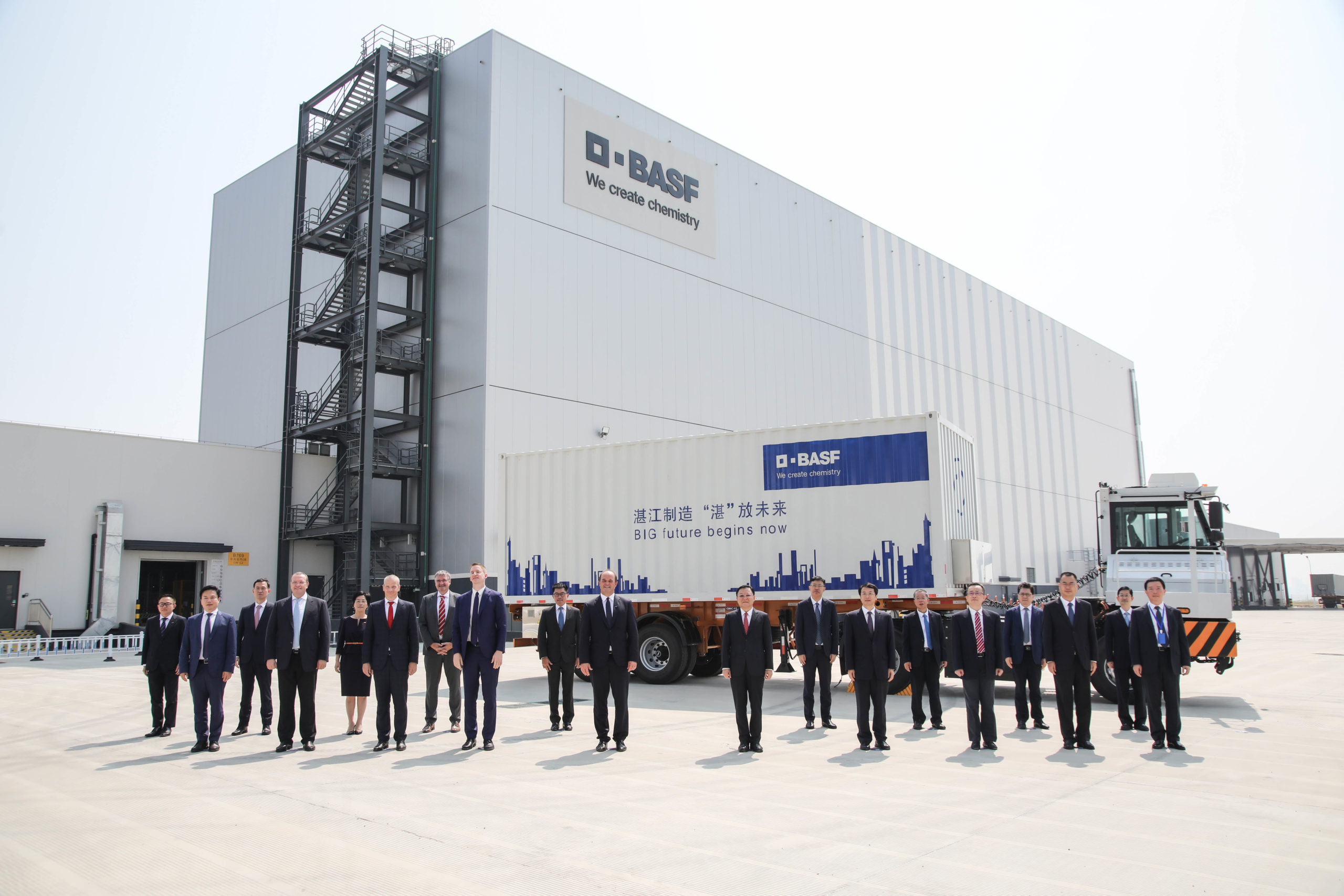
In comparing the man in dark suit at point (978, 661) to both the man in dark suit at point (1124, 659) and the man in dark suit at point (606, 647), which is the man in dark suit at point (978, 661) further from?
the man in dark suit at point (606, 647)

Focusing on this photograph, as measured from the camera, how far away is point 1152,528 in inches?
548

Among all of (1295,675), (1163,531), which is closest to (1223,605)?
(1163,531)

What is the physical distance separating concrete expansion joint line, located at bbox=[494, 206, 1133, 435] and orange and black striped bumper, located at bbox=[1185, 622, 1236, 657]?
20711mm

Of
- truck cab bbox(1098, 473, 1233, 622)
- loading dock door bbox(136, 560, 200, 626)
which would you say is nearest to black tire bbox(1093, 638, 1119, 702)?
truck cab bbox(1098, 473, 1233, 622)

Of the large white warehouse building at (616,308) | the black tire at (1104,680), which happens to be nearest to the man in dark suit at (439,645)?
the large white warehouse building at (616,308)

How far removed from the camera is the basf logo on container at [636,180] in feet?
93.5

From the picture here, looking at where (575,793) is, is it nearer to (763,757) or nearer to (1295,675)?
(763,757)

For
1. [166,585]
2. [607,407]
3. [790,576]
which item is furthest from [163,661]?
[166,585]

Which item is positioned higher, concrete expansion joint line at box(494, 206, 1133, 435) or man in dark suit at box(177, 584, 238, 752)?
concrete expansion joint line at box(494, 206, 1133, 435)

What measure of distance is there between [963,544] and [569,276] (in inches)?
687

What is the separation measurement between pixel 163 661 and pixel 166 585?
19.4m

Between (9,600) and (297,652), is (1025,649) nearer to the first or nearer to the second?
(297,652)

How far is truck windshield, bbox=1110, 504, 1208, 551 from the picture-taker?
13.7m

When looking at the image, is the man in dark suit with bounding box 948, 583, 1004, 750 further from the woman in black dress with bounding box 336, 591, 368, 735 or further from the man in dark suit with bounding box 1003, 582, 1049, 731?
the woman in black dress with bounding box 336, 591, 368, 735
